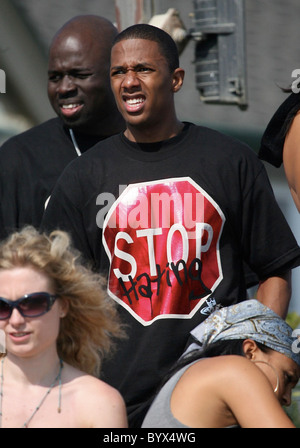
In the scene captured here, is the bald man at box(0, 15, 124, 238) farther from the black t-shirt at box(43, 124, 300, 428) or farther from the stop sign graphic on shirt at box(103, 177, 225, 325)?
the stop sign graphic on shirt at box(103, 177, 225, 325)

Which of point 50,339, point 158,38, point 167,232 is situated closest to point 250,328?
point 167,232

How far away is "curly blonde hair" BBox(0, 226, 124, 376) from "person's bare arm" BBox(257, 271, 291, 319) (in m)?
0.67

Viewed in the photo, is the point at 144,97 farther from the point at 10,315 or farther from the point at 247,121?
the point at 247,121

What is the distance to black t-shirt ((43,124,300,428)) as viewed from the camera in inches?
155

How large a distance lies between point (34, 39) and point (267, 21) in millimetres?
2155

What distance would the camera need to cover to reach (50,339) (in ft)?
11.2

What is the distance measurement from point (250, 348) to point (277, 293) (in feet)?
1.67

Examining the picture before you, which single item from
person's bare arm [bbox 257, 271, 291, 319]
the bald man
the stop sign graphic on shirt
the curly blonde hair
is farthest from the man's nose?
person's bare arm [bbox 257, 271, 291, 319]

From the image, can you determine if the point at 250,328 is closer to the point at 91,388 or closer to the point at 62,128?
the point at 91,388

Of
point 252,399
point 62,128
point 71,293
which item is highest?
point 62,128

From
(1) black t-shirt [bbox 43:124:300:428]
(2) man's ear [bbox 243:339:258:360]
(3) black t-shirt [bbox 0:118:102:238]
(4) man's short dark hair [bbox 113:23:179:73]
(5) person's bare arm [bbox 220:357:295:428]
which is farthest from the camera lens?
(3) black t-shirt [bbox 0:118:102:238]

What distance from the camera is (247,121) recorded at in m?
9.02
